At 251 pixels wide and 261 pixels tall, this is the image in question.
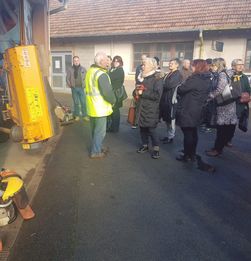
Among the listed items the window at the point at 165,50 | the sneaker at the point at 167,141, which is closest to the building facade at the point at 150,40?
the window at the point at 165,50

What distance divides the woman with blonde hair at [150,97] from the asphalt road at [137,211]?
0.61m

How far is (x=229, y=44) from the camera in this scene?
491 inches

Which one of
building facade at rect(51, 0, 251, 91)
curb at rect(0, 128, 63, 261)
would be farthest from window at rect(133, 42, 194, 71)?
curb at rect(0, 128, 63, 261)

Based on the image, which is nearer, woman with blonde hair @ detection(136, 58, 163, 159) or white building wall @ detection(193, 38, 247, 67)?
woman with blonde hair @ detection(136, 58, 163, 159)

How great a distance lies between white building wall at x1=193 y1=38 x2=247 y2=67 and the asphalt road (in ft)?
26.4

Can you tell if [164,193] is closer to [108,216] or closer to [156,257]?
[108,216]

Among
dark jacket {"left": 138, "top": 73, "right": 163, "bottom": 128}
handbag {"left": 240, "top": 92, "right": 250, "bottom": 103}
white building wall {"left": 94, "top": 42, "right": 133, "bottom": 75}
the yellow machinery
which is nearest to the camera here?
the yellow machinery

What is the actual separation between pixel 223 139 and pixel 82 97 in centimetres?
462

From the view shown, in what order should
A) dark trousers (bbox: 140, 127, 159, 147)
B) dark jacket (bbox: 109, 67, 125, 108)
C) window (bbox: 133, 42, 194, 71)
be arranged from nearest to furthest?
dark trousers (bbox: 140, 127, 159, 147), dark jacket (bbox: 109, 67, 125, 108), window (bbox: 133, 42, 194, 71)

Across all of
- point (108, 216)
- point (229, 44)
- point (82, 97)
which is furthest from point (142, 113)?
point (229, 44)

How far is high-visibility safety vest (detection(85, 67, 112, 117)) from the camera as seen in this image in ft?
16.3

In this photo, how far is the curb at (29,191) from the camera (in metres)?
2.78

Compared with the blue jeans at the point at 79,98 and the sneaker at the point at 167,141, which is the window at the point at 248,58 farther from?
the sneaker at the point at 167,141

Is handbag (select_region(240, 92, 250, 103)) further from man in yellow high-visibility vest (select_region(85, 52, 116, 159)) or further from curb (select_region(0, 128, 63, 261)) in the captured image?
curb (select_region(0, 128, 63, 261))
